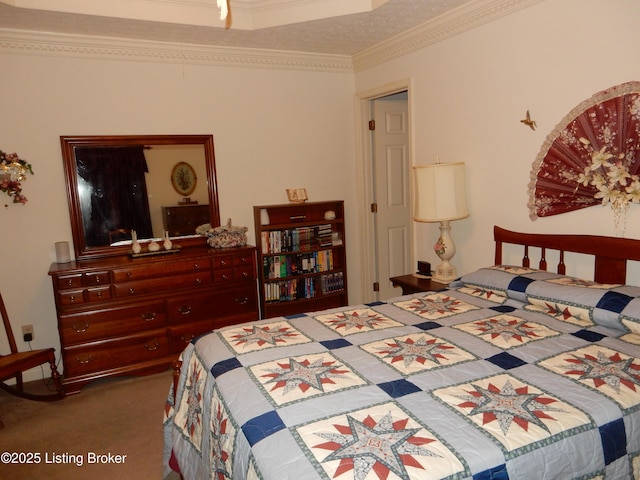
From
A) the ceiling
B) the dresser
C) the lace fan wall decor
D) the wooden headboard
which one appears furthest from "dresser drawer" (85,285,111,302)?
the lace fan wall decor

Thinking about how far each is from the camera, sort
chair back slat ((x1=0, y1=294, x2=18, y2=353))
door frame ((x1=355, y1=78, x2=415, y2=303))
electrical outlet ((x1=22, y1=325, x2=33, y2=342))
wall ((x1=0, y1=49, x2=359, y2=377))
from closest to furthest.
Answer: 1. chair back slat ((x1=0, y1=294, x2=18, y2=353))
2. wall ((x1=0, y1=49, x2=359, y2=377))
3. electrical outlet ((x1=22, y1=325, x2=33, y2=342))
4. door frame ((x1=355, y1=78, x2=415, y2=303))

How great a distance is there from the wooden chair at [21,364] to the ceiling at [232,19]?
1.99 m

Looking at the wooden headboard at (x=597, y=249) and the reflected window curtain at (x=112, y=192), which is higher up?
the reflected window curtain at (x=112, y=192)

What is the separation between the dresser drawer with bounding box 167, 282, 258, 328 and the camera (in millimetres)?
3521

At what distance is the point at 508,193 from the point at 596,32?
1.01 metres

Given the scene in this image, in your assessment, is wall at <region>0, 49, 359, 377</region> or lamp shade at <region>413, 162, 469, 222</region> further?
wall at <region>0, 49, 359, 377</region>

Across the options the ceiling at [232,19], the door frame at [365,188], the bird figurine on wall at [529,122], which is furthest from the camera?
the door frame at [365,188]

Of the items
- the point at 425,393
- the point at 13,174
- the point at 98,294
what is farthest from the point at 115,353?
the point at 425,393

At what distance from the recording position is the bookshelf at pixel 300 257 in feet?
13.5

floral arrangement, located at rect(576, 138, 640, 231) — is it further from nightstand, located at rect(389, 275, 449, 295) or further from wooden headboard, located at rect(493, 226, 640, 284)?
nightstand, located at rect(389, 275, 449, 295)

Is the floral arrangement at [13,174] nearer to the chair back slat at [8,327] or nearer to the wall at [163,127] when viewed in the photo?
the wall at [163,127]

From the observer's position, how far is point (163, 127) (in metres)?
3.75

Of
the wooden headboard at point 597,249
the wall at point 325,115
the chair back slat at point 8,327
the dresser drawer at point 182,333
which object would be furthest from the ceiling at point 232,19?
the dresser drawer at point 182,333

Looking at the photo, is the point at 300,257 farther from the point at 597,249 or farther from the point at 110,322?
the point at 597,249
